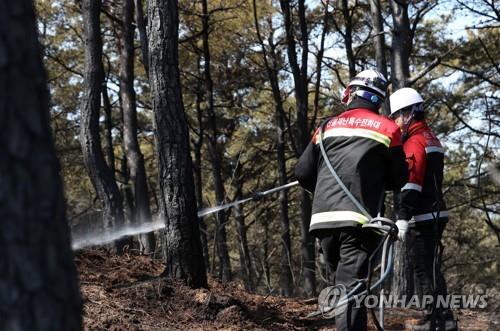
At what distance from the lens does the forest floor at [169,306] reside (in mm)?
6148

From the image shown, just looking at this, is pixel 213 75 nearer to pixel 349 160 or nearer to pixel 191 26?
pixel 191 26

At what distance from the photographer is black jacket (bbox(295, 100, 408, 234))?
4.80m

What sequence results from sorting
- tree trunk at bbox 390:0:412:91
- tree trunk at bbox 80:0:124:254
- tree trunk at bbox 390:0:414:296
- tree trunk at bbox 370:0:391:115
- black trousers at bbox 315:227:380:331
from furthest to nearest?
tree trunk at bbox 80:0:124:254, tree trunk at bbox 370:0:391:115, tree trunk at bbox 390:0:412:91, tree trunk at bbox 390:0:414:296, black trousers at bbox 315:227:380:331

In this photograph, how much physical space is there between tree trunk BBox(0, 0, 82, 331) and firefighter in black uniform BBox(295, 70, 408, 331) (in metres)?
3.15

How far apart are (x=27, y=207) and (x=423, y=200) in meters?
4.99

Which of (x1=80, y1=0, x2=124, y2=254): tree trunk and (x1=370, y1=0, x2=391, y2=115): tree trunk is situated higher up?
(x1=370, y1=0, x2=391, y2=115): tree trunk

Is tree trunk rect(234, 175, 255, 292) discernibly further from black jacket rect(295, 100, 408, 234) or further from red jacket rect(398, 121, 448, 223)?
black jacket rect(295, 100, 408, 234)

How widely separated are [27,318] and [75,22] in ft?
67.0

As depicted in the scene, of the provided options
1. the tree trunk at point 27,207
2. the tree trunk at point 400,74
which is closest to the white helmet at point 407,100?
the tree trunk at point 400,74

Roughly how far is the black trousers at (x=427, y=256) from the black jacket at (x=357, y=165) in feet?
4.61

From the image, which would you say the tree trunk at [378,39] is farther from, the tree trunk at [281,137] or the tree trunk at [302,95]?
the tree trunk at [281,137]

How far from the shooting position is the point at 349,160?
484cm

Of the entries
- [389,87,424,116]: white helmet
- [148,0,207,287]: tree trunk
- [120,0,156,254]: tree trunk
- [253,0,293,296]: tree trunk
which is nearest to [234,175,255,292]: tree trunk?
[253,0,293,296]: tree trunk

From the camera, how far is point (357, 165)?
189 inches
